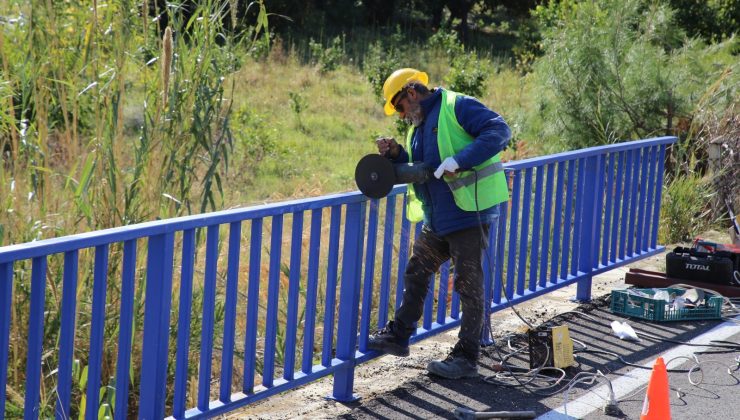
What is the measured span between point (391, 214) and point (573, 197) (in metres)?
2.25

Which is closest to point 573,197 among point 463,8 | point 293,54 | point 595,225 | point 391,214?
point 595,225

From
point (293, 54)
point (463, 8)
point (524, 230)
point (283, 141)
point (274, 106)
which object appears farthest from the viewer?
point (463, 8)

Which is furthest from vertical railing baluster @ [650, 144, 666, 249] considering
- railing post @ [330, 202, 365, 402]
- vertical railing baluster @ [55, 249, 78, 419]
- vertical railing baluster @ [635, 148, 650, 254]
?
vertical railing baluster @ [55, 249, 78, 419]

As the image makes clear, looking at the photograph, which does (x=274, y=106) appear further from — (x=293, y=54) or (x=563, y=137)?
(x=563, y=137)

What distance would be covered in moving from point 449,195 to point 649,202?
3.30 meters

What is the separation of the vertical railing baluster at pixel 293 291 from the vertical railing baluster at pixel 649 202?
163 inches

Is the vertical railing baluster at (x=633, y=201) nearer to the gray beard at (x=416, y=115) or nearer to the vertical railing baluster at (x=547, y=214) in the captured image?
the vertical railing baluster at (x=547, y=214)

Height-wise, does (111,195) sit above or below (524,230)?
above

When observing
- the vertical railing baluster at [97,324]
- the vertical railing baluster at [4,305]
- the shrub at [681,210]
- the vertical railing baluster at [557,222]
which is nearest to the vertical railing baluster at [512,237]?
the vertical railing baluster at [557,222]

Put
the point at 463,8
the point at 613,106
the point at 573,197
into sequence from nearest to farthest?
the point at 573,197, the point at 613,106, the point at 463,8

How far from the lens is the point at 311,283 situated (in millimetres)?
5375

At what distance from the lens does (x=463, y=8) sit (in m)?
36.4

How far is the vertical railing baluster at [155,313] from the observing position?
4402 mm

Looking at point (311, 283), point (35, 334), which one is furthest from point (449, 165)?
point (35, 334)
